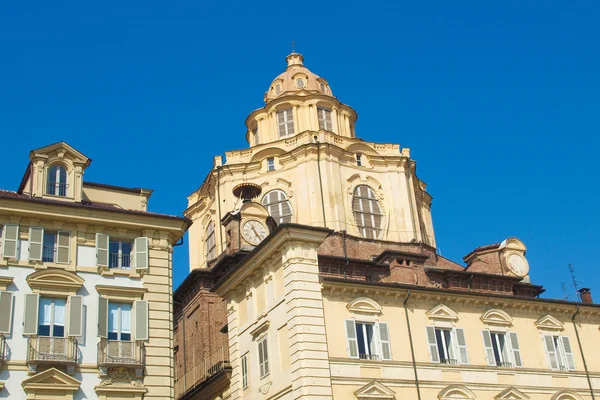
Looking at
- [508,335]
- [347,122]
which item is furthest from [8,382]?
[347,122]

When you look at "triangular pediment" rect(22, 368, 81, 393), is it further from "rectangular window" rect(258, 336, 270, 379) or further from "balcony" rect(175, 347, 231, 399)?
"balcony" rect(175, 347, 231, 399)

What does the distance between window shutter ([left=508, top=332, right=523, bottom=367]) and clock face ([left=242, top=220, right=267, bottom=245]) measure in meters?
15.4

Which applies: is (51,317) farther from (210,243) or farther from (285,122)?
(285,122)

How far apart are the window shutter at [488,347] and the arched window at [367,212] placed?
53.5ft

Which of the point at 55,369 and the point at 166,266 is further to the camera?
the point at 166,266

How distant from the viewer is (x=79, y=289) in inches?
1163

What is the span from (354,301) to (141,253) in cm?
906

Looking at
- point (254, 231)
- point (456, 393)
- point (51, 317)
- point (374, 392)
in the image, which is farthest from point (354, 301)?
point (254, 231)

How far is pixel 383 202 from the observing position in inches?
2135

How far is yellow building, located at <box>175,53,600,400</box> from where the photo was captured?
33.0 m

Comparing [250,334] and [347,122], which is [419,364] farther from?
[347,122]

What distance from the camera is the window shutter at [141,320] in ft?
96.9

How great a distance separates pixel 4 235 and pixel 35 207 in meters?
1.47

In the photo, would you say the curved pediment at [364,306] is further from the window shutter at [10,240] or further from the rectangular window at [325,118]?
the rectangular window at [325,118]
